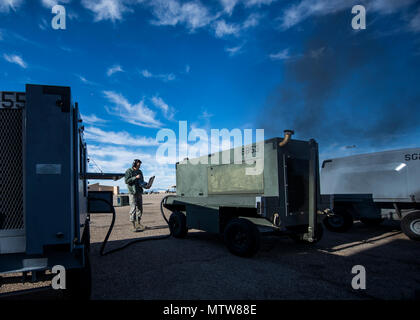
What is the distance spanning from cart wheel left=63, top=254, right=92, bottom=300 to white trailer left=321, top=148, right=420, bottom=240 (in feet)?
23.1

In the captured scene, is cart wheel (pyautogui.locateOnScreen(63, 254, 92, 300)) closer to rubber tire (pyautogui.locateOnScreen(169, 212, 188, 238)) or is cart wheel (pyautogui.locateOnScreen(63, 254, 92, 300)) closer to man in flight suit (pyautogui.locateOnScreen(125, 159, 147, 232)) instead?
rubber tire (pyautogui.locateOnScreen(169, 212, 188, 238))

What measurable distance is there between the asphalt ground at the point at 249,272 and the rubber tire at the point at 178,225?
19.6 inches

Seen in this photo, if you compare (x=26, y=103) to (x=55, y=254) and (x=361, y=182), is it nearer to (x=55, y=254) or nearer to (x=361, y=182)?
(x=55, y=254)

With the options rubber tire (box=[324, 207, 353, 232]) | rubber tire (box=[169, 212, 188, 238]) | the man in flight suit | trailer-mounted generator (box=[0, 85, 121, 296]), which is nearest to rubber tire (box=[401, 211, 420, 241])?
rubber tire (box=[324, 207, 353, 232])

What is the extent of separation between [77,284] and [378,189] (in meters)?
8.87

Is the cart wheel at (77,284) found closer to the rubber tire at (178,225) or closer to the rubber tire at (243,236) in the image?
the rubber tire at (243,236)

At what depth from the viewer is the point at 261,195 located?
18.4ft

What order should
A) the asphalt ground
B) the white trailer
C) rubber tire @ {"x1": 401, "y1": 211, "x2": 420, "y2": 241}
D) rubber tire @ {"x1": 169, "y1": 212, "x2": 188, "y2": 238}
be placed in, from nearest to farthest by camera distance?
the asphalt ground, rubber tire @ {"x1": 401, "y1": 211, "x2": 420, "y2": 241}, rubber tire @ {"x1": 169, "y1": 212, "x2": 188, "y2": 238}, the white trailer

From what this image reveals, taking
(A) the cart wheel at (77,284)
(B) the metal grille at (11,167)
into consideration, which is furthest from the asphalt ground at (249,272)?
(B) the metal grille at (11,167)

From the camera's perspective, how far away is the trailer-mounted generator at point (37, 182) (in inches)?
93.9

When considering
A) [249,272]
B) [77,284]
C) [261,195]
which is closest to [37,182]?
[77,284]

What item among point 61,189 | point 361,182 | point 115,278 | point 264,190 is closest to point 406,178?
point 361,182

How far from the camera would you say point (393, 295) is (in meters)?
3.36

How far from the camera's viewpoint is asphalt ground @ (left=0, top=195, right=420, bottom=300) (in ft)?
11.1
